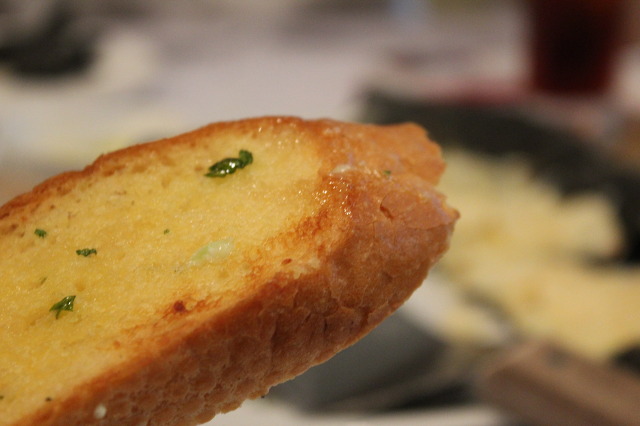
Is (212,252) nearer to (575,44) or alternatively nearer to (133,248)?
(133,248)

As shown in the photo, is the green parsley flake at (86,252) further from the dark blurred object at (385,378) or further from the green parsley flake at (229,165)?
the dark blurred object at (385,378)

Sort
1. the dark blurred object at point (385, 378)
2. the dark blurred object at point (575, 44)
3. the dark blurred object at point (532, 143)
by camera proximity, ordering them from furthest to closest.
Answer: the dark blurred object at point (575, 44)
the dark blurred object at point (532, 143)
the dark blurred object at point (385, 378)

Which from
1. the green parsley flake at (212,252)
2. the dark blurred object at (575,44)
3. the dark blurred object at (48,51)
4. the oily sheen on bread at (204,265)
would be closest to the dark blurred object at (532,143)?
the dark blurred object at (575,44)

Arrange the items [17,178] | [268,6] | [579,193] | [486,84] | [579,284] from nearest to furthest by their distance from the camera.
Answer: [579,284], [17,178], [579,193], [486,84], [268,6]

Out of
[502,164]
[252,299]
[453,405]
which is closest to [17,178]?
[453,405]

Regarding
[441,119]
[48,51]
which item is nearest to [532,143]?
[441,119]

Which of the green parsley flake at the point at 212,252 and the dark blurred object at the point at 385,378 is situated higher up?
the dark blurred object at the point at 385,378

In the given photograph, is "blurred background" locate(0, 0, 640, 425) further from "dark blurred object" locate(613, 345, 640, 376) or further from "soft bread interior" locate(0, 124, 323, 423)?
"soft bread interior" locate(0, 124, 323, 423)

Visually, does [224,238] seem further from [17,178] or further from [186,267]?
[17,178]
